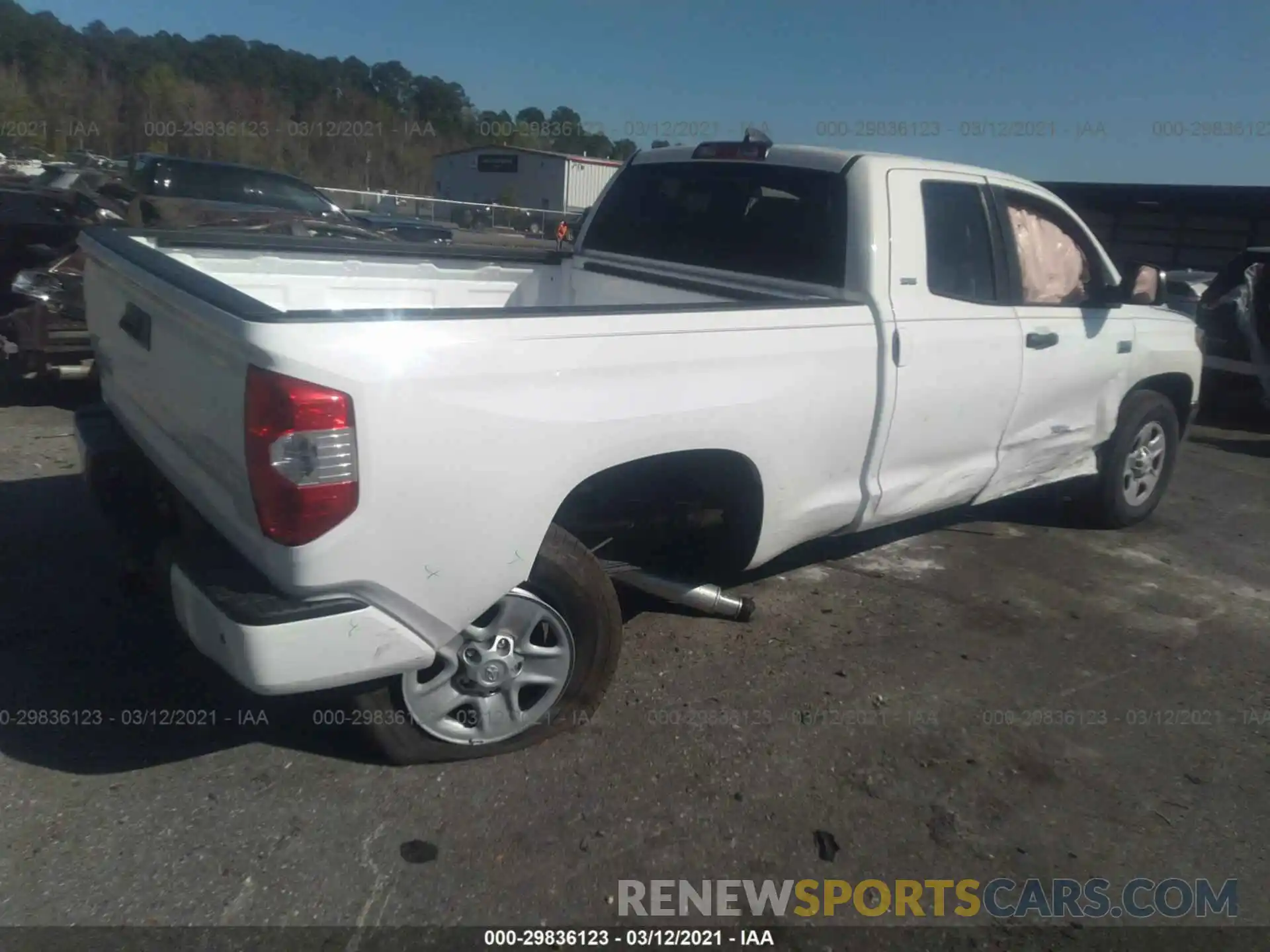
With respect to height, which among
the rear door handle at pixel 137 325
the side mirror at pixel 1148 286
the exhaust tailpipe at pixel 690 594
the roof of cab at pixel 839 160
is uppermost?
the roof of cab at pixel 839 160

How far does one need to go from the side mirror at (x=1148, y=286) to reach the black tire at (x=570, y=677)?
11.3 feet

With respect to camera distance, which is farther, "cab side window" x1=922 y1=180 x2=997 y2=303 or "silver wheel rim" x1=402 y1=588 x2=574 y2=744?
"cab side window" x1=922 y1=180 x2=997 y2=303

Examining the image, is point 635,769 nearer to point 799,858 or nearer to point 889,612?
point 799,858

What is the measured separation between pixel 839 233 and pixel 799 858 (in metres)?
2.38

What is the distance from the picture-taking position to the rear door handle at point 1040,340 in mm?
4578

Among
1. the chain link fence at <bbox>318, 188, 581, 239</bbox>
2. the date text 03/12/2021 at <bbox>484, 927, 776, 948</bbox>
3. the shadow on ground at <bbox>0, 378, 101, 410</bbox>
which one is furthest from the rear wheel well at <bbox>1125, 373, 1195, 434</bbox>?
the chain link fence at <bbox>318, 188, 581, 239</bbox>

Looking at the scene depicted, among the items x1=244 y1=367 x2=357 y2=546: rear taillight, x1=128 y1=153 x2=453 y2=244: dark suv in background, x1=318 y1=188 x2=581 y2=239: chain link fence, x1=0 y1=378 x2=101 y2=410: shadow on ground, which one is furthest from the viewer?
x1=318 y1=188 x2=581 y2=239: chain link fence

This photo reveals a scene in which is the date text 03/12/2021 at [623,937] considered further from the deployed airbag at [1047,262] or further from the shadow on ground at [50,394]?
the shadow on ground at [50,394]

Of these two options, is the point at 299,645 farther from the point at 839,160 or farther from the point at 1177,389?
the point at 1177,389

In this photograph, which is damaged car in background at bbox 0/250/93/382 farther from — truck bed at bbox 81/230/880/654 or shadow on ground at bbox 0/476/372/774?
truck bed at bbox 81/230/880/654

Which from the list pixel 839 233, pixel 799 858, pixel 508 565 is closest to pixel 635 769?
pixel 799 858

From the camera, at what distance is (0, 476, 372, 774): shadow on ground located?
318 centimetres

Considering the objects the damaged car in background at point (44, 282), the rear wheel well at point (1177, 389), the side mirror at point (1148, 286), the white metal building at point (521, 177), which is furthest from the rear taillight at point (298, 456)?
the white metal building at point (521, 177)

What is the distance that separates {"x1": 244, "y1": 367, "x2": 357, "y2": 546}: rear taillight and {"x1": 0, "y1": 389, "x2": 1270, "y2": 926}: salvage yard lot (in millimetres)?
952
